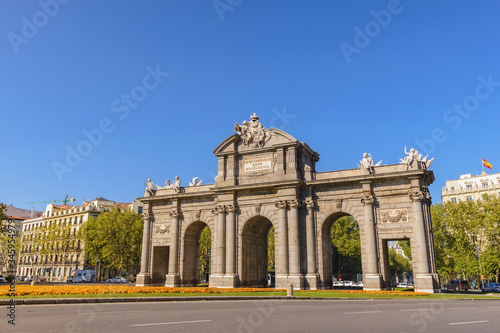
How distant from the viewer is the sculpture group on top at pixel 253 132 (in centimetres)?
4109

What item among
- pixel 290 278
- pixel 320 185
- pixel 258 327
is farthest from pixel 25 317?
pixel 320 185

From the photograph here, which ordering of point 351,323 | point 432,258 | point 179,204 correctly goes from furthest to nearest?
point 179,204 → point 432,258 → point 351,323

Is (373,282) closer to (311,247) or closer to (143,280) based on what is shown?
(311,247)

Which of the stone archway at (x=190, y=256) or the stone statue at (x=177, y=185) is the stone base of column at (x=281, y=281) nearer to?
the stone archway at (x=190, y=256)

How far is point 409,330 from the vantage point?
436 inches

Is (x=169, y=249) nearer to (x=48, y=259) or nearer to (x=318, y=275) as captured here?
(x=318, y=275)

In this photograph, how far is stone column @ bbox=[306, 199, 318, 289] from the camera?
3578cm

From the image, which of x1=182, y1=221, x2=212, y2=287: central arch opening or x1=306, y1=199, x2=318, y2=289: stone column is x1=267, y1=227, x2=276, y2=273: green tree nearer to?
x1=182, y1=221, x2=212, y2=287: central arch opening

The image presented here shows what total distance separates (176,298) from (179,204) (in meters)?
22.9

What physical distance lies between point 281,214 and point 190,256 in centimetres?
1364

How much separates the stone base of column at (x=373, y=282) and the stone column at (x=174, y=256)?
66.3ft

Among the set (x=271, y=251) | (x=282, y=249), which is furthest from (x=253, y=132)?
(x=271, y=251)

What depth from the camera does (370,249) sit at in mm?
34719

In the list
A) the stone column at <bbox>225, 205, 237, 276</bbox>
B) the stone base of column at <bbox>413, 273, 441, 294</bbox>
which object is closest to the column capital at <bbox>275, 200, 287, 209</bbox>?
the stone column at <bbox>225, 205, 237, 276</bbox>
